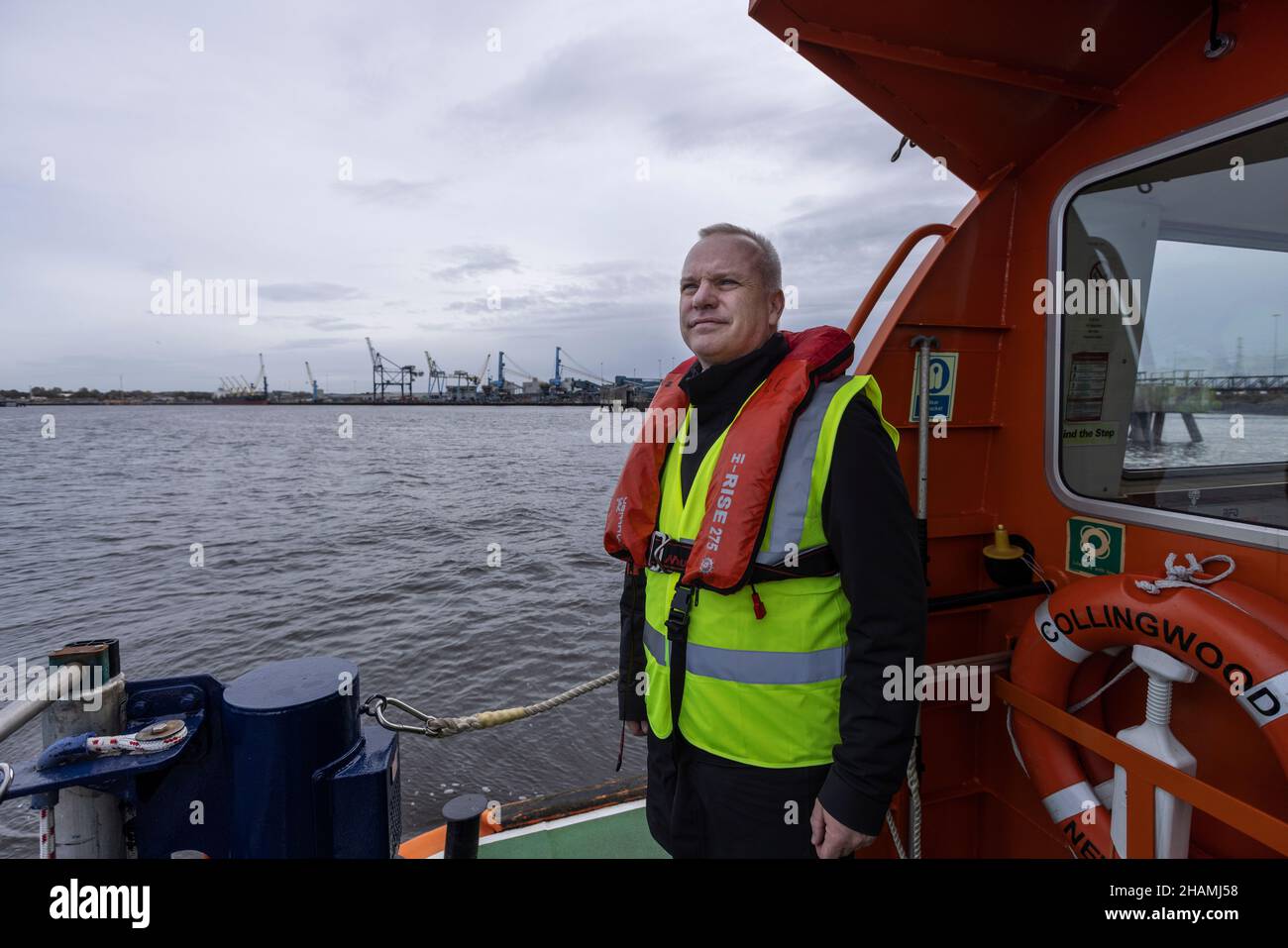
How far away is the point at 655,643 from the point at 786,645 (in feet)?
1.19

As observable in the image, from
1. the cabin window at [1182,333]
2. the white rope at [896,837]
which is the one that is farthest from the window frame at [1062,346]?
the white rope at [896,837]

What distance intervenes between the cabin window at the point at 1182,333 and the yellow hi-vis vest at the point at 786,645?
1180 millimetres

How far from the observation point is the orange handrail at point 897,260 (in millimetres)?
2333

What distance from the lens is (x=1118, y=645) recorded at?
1.90m

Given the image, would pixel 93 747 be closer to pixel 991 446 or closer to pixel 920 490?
pixel 920 490

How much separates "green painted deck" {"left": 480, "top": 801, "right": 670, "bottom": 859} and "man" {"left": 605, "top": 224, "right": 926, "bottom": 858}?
1.22m

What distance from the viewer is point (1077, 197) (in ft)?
7.38

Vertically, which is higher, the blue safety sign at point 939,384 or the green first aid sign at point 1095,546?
the blue safety sign at point 939,384

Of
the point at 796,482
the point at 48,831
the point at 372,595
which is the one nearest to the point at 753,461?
the point at 796,482

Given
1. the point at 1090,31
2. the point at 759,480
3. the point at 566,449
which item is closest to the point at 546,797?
the point at 759,480

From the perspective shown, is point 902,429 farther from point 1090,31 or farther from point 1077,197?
point 1090,31

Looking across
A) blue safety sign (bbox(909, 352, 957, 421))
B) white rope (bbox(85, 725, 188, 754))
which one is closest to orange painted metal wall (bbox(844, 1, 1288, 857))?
blue safety sign (bbox(909, 352, 957, 421))

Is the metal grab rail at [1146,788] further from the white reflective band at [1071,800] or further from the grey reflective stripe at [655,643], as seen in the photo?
the grey reflective stripe at [655,643]
